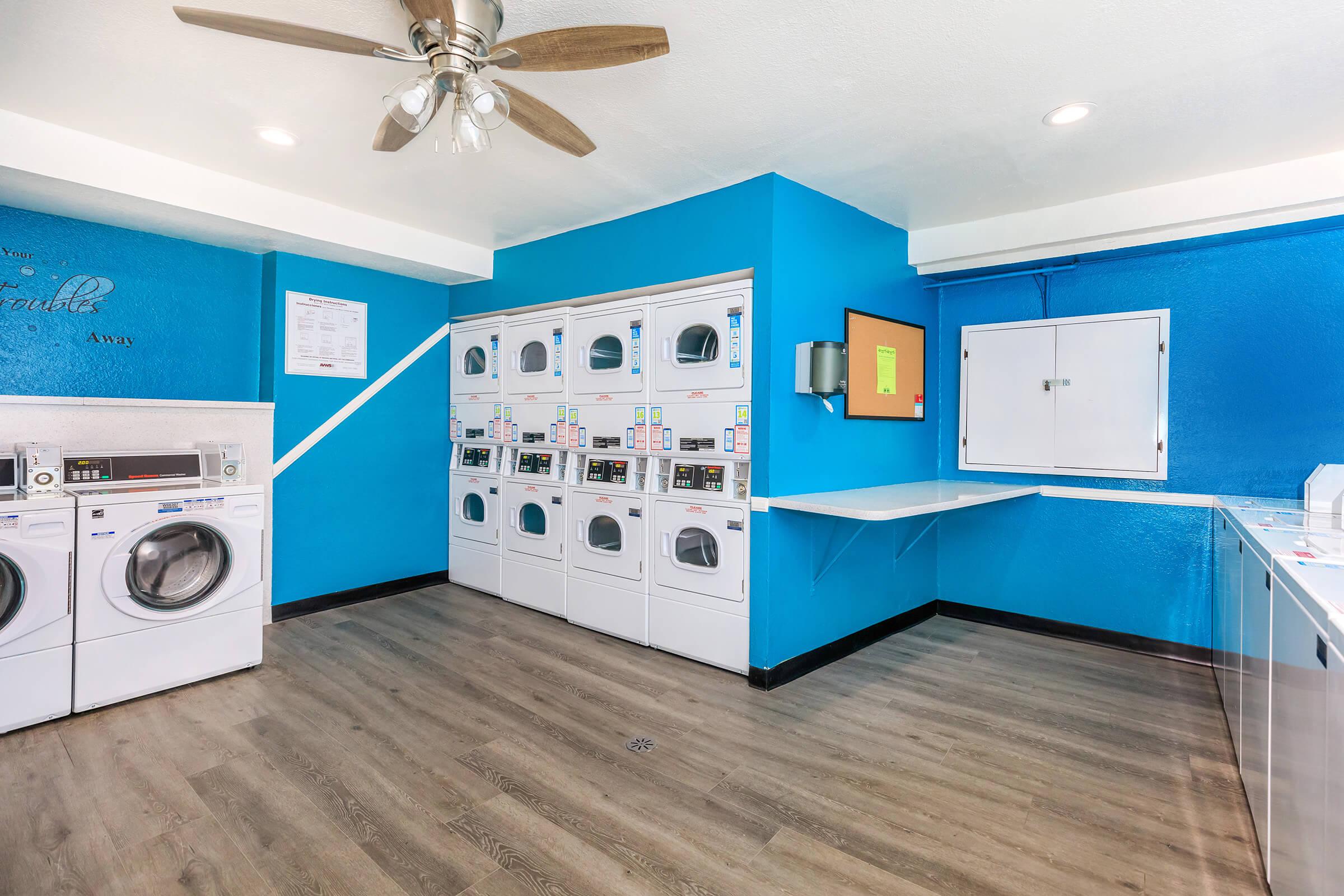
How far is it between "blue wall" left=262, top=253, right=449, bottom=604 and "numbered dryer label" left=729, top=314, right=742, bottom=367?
8.90 feet

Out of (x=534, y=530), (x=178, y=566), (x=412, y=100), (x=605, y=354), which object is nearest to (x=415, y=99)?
(x=412, y=100)

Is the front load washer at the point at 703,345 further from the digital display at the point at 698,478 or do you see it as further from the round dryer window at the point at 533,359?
the round dryer window at the point at 533,359

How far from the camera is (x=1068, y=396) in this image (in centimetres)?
400

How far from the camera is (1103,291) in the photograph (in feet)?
12.8

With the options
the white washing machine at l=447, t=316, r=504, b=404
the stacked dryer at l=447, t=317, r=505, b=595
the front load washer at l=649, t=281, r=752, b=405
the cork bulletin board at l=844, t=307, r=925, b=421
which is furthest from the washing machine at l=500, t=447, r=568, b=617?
the cork bulletin board at l=844, t=307, r=925, b=421

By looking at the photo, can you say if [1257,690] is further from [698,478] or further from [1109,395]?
[698,478]

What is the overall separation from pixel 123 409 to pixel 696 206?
335cm

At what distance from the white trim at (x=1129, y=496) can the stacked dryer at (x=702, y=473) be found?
2.11 metres

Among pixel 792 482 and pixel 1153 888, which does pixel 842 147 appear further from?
pixel 1153 888

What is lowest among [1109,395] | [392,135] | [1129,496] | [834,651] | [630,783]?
[630,783]

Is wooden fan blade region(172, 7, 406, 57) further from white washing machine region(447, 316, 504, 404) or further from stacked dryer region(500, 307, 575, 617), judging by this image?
white washing machine region(447, 316, 504, 404)

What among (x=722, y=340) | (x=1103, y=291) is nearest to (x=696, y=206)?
(x=722, y=340)

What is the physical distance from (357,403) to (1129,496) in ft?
16.2

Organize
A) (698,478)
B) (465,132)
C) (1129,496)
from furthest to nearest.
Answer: (1129,496), (698,478), (465,132)
